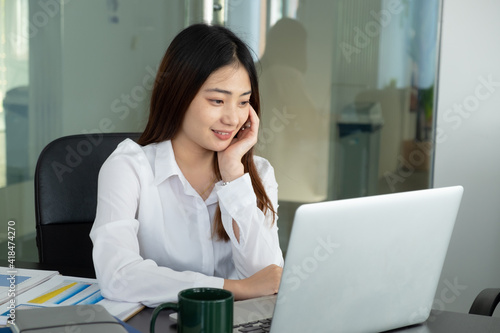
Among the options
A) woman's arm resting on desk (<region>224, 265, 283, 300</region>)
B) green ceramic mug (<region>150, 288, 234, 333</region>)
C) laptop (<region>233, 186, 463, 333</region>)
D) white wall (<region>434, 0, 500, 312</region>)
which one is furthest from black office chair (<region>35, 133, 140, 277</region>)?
white wall (<region>434, 0, 500, 312</region>)

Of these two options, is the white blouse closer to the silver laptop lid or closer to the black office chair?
the black office chair

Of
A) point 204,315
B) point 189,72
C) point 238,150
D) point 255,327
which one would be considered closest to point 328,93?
point 238,150

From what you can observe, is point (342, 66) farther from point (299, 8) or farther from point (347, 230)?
point (347, 230)

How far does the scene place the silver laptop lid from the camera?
3.22ft

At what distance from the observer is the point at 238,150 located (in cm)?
178

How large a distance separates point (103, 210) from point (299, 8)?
201cm

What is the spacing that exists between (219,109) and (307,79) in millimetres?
1652

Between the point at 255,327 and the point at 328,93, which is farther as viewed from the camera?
the point at 328,93

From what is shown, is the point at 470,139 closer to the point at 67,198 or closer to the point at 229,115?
the point at 229,115

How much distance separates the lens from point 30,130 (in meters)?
2.89

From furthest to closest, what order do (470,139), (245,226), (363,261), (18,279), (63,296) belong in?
(470,139), (245,226), (18,279), (63,296), (363,261)

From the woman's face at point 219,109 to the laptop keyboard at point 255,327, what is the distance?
0.68 m

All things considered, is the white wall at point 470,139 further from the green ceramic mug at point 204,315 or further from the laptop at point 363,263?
the green ceramic mug at point 204,315

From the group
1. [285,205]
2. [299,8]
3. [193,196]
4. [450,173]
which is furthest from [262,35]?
[193,196]
